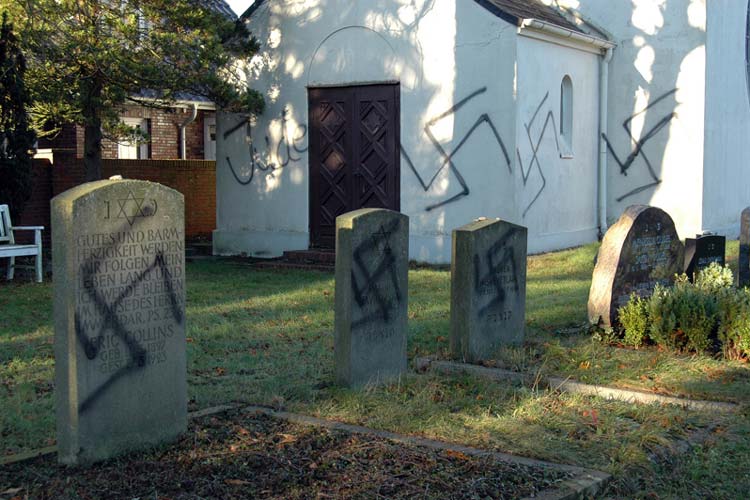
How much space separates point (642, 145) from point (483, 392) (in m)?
12.2

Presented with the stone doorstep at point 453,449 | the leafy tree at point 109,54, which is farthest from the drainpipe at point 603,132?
the stone doorstep at point 453,449

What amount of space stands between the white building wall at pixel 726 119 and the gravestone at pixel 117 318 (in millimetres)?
14111

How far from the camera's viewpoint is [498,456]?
206 inches

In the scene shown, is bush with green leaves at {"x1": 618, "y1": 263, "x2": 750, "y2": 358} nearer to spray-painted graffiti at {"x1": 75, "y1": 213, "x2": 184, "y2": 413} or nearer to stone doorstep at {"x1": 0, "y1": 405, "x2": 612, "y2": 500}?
stone doorstep at {"x1": 0, "y1": 405, "x2": 612, "y2": 500}

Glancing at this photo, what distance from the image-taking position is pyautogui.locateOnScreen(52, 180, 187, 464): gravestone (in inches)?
196

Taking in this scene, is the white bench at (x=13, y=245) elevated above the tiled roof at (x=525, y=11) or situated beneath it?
situated beneath

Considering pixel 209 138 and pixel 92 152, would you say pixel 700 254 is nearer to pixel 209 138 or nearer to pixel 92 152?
pixel 92 152

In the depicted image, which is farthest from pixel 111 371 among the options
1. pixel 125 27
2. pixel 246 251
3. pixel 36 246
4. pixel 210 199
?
pixel 210 199

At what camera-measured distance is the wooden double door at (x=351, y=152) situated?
15906 millimetres

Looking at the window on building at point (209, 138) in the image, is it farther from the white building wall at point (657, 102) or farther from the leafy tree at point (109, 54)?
the white building wall at point (657, 102)

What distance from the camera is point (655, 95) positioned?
17609 mm

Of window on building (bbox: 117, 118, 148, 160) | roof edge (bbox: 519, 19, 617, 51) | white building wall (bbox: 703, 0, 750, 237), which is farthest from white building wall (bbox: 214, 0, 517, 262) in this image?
window on building (bbox: 117, 118, 148, 160)

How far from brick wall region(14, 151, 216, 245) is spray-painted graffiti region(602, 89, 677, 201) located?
29.8ft

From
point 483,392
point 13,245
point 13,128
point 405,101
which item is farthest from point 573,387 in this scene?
point 13,128
